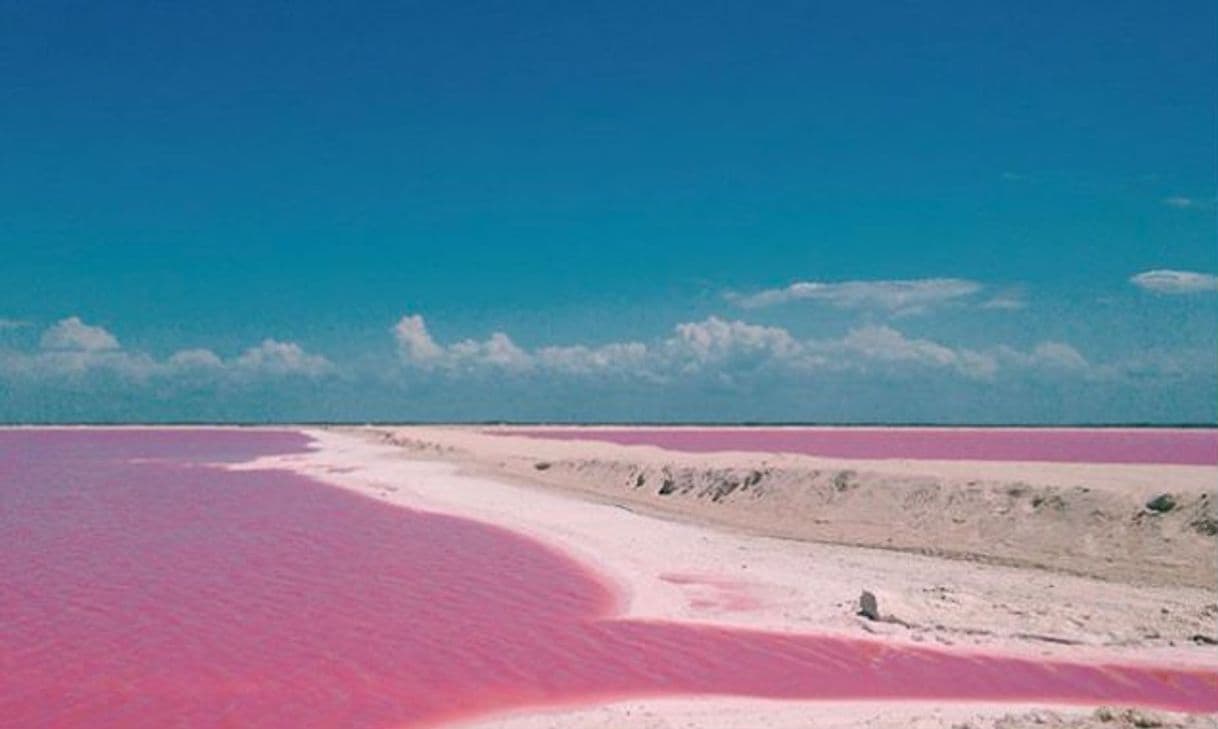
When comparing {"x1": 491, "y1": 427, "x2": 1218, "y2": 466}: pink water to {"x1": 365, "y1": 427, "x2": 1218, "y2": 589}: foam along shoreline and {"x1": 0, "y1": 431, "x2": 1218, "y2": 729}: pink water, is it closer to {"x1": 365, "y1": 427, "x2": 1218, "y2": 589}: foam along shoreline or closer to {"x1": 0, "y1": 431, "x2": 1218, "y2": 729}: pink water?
{"x1": 365, "y1": 427, "x2": 1218, "y2": 589}: foam along shoreline

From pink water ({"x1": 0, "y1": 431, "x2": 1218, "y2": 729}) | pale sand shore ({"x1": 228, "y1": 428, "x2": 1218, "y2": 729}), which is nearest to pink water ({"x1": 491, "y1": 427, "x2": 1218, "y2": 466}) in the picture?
pale sand shore ({"x1": 228, "y1": 428, "x2": 1218, "y2": 729})

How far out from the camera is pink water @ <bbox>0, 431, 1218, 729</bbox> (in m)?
10.1

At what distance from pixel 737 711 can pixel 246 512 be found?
20.3 meters

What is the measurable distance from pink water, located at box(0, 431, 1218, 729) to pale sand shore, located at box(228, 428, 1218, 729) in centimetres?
57

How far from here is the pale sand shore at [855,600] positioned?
374 inches

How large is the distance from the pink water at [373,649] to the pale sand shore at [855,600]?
57 centimetres

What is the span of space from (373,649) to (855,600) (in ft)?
22.3

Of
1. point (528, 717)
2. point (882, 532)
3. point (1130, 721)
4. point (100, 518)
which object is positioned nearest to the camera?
point (1130, 721)

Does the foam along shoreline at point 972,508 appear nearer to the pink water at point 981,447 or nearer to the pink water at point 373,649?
the pink water at point 373,649

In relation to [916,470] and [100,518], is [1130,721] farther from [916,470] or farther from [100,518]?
[100,518]

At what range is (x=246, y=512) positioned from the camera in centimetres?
2683

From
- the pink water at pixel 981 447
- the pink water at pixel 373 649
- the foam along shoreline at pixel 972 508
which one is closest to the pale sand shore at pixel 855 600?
the foam along shoreline at pixel 972 508

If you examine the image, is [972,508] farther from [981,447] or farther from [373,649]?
[981,447]

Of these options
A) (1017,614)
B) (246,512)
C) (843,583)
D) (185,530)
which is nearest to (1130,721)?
(1017,614)
